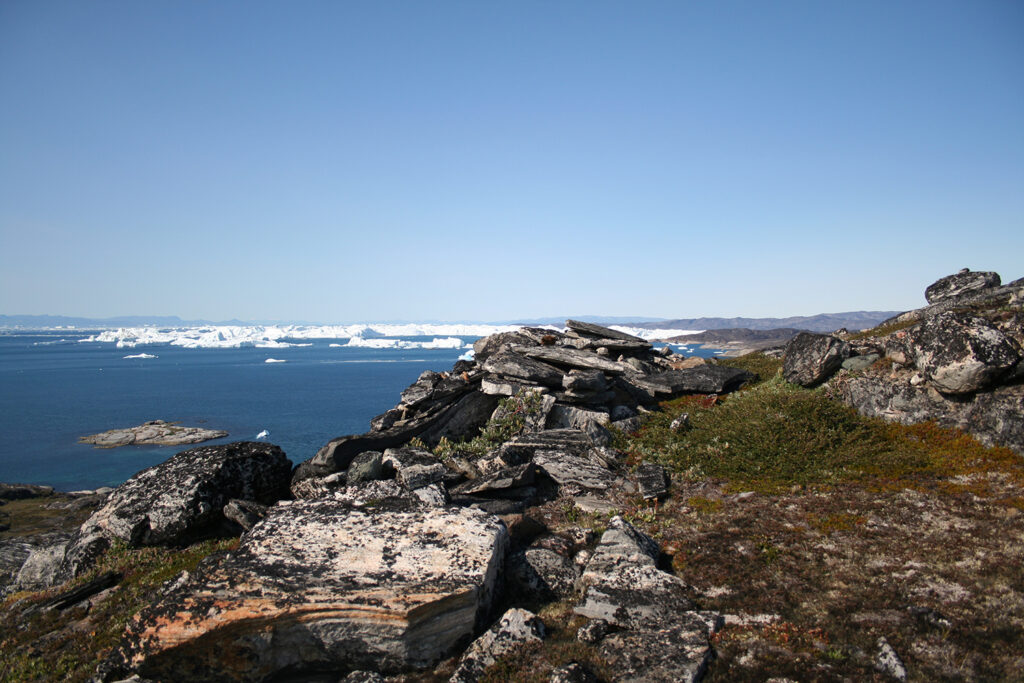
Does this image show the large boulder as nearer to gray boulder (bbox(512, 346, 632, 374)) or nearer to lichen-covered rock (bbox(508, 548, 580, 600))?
gray boulder (bbox(512, 346, 632, 374))

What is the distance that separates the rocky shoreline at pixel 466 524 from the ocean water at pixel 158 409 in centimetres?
4935

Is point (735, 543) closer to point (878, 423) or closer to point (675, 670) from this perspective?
point (675, 670)

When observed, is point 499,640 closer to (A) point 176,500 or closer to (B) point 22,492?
(A) point 176,500

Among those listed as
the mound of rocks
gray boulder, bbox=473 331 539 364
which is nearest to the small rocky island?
gray boulder, bbox=473 331 539 364

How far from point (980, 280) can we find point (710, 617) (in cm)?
3143

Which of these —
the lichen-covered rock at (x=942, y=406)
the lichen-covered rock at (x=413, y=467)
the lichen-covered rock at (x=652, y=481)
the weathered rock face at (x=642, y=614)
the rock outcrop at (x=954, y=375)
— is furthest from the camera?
the rock outcrop at (x=954, y=375)

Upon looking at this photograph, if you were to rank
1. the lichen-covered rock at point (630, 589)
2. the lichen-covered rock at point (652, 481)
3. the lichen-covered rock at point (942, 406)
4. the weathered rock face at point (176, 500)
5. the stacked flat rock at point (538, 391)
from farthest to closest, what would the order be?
the stacked flat rock at point (538, 391) < the lichen-covered rock at point (942, 406) < the lichen-covered rock at point (652, 481) < the weathered rock face at point (176, 500) < the lichen-covered rock at point (630, 589)

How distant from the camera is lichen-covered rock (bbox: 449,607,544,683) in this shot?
869cm

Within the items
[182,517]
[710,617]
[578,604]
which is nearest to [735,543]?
[710,617]

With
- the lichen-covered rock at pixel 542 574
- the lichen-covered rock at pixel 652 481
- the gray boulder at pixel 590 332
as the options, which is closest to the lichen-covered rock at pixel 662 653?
the lichen-covered rock at pixel 542 574

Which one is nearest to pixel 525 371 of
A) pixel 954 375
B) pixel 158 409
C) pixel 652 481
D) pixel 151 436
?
pixel 652 481

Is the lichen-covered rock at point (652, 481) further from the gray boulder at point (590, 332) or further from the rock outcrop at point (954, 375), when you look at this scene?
the gray boulder at point (590, 332)

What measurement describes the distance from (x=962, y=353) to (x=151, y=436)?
9615 centimetres

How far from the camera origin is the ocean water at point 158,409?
6850cm
